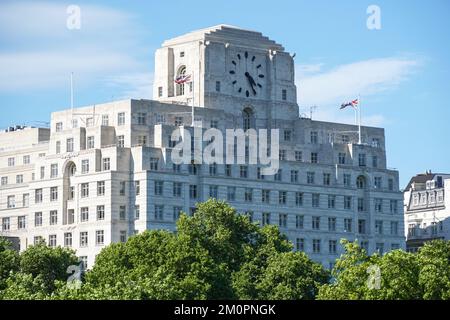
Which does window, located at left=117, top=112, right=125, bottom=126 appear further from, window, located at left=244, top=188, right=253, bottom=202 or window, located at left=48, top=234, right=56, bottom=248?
window, located at left=244, top=188, right=253, bottom=202

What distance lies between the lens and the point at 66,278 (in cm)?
15975

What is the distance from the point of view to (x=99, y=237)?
617 ft

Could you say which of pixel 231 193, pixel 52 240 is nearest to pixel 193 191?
pixel 231 193

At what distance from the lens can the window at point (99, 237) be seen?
615 feet

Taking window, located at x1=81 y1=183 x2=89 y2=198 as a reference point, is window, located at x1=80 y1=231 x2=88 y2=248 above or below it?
below

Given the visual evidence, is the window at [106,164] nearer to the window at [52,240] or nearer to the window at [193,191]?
the window at [193,191]

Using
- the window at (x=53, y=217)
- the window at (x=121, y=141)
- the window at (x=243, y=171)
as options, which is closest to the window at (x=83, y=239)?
the window at (x=53, y=217)

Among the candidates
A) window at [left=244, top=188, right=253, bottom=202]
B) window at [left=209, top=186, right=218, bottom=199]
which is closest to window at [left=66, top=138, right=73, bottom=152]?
window at [left=209, top=186, right=218, bottom=199]

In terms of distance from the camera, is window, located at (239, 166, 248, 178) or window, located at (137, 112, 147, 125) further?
window, located at (239, 166, 248, 178)

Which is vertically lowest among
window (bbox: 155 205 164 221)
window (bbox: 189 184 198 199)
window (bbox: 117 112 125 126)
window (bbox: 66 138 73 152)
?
window (bbox: 155 205 164 221)

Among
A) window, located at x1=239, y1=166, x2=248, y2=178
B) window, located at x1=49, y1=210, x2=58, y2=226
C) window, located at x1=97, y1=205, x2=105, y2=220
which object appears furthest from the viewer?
window, located at x1=239, y1=166, x2=248, y2=178

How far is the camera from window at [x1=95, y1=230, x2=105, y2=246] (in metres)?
187
